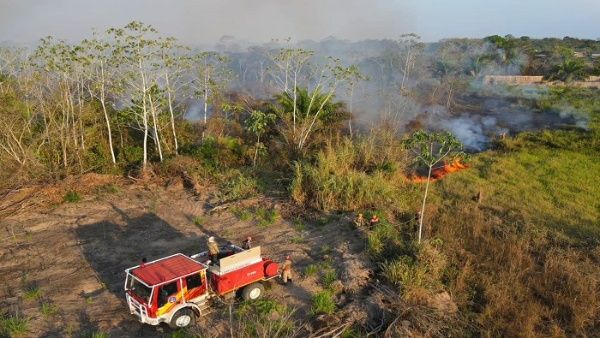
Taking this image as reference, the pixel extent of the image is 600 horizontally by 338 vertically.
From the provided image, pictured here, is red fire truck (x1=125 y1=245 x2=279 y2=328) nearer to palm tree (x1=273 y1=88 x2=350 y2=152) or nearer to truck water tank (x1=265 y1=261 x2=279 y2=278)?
truck water tank (x1=265 y1=261 x2=279 y2=278)

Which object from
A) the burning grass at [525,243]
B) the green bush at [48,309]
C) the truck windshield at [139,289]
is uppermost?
the truck windshield at [139,289]

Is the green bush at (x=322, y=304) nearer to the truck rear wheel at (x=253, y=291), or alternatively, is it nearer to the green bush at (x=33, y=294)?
the truck rear wheel at (x=253, y=291)

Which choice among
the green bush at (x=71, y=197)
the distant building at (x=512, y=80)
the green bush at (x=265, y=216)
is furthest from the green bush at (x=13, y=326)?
the distant building at (x=512, y=80)

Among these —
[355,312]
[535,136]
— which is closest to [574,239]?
[355,312]

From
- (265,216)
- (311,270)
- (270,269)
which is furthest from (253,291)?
(265,216)

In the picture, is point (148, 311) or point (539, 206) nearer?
point (148, 311)

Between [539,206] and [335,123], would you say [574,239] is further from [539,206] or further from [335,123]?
[335,123]

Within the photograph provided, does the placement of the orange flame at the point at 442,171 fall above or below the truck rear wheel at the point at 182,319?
below
